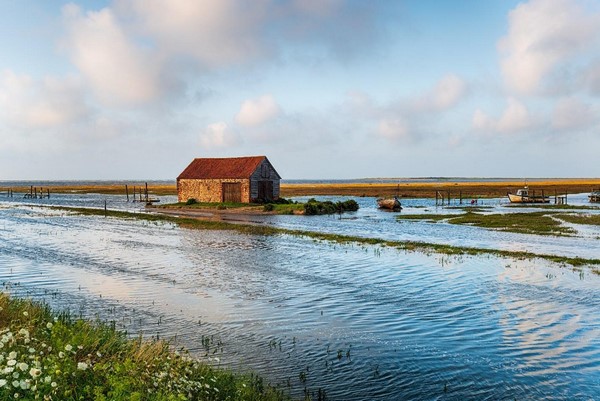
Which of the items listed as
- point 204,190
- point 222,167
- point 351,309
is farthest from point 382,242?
point 204,190


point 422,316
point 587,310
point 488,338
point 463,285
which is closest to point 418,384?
point 488,338

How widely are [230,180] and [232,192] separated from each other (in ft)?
5.01

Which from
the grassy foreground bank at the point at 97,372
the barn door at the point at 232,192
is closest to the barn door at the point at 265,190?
the barn door at the point at 232,192

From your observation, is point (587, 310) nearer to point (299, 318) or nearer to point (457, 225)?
point (299, 318)

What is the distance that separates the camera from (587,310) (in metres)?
15.4

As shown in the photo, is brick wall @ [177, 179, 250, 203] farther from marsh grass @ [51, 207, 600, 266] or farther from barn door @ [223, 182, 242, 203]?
marsh grass @ [51, 207, 600, 266]

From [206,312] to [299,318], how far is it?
273 centimetres

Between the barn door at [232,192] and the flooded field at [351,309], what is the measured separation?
34.7 meters

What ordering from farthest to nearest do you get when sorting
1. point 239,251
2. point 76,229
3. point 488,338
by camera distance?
1. point 76,229
2. point 239,251
3. point 488,338

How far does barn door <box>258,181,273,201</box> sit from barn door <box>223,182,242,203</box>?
253 cm

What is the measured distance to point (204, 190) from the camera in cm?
6769

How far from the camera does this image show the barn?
210 ft

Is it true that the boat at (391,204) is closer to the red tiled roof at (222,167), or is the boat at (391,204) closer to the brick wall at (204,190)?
the red tiled roof at (222,167)

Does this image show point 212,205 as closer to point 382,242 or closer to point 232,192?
point 232,192
